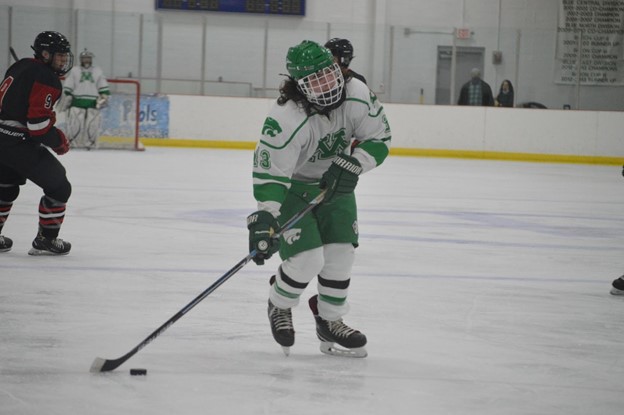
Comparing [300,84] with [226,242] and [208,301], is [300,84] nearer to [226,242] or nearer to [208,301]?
[208,301]

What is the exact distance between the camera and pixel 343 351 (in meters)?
3.28

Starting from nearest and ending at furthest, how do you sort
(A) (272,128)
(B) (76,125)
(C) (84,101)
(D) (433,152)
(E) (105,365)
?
(E) (105,365), (A) (272,128), (C) (84,101), (B) (76,125), (D) (433,152)

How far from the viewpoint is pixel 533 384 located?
2961mm

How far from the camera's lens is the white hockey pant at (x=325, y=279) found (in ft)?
10.7

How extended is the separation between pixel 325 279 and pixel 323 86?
2.03 feet

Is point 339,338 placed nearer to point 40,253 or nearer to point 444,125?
point 40,253

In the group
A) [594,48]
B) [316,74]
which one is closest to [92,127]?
[594,48]

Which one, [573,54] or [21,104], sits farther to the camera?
[573,54]

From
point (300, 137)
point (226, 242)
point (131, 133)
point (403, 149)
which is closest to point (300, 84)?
point (300, 137)

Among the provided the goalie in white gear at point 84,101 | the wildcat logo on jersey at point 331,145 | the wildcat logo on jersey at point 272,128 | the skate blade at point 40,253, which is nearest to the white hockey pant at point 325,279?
the wildcat logo on jersey at point 331,145

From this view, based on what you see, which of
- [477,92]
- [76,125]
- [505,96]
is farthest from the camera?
[505,96]

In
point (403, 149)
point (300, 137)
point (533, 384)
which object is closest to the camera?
point (533, 384)

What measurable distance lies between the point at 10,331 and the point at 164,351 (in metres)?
0.58

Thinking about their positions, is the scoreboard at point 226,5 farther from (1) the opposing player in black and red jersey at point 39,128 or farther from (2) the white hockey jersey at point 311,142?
(2) the white hockey jersey at point 311,142
